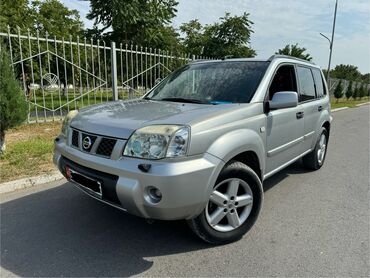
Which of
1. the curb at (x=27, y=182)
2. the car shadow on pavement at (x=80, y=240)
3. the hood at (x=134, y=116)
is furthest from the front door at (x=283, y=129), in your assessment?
the curb at (x=27, y=182)

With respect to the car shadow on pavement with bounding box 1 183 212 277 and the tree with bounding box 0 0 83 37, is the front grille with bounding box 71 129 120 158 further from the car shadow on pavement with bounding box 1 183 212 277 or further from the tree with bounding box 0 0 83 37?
the tree with bounding box 0 0 83 37

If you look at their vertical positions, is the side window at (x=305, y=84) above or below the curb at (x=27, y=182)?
above

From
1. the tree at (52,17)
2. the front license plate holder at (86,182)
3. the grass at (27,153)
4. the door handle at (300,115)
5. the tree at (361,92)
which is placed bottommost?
the tree at (361,92)

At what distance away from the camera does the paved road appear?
8.81 feet

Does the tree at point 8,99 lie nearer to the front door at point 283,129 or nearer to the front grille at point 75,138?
the front grille at point 75,138

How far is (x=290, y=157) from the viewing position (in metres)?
4.27

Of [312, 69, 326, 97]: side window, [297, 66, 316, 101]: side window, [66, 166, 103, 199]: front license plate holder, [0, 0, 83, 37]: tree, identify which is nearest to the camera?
[66, 166, 103, 199]: front license plate holder

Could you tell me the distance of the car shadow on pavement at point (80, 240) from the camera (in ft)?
8.77

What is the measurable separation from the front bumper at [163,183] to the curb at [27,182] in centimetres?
217

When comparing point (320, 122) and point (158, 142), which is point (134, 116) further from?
point (320, 122)

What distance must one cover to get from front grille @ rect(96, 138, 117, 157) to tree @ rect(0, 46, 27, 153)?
10.1 feet

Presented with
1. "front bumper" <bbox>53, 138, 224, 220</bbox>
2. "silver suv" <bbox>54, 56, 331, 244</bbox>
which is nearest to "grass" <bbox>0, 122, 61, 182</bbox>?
"silver suv" <bbox>54, 56, 331, 244</bbox>

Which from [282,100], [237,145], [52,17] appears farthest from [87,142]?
[52,17]

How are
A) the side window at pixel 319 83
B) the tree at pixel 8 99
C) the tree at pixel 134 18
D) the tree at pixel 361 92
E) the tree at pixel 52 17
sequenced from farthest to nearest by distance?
the tree at pixel 361 92 → the tree at pixel 52 17 → the tree at pixel 134 18 → the side window at pixel 319 83 → the tree at pixel 8 99
